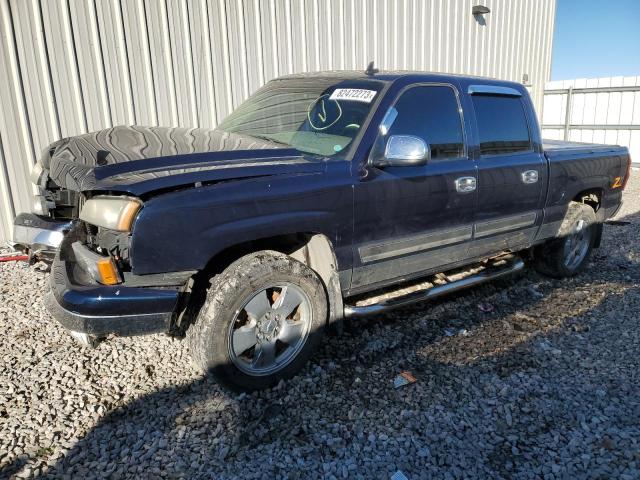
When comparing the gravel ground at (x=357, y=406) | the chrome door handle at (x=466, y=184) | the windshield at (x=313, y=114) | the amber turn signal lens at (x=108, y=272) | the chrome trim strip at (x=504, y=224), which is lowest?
the gravel ground at (x=357, y=406)

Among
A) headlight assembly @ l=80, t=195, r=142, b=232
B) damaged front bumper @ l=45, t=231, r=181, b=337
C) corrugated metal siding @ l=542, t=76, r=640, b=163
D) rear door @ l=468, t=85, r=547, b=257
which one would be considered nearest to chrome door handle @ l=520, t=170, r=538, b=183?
rear door @ l=468, t=85, r=547, b=257

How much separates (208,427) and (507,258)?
3.35m

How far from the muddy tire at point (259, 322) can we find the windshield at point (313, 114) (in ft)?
2.85

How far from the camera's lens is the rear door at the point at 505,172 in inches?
149

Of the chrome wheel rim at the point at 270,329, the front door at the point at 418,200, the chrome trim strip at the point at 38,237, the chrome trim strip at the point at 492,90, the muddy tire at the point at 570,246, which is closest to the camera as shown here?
the chrome wheel rim at the point at 270,329

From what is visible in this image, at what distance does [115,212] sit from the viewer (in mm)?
2396

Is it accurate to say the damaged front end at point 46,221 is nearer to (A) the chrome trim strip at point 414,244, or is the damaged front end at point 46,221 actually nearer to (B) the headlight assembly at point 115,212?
(B) the headlight assembly at point 115,212

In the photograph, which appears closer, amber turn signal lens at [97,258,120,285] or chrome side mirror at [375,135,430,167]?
amber turn signal lens at [97,258,120,285]

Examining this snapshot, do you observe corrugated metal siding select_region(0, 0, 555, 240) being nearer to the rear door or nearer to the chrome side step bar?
the rear door

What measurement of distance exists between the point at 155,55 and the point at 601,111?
473 inches

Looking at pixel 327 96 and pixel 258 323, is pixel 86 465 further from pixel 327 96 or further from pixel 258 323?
pixel 327 96

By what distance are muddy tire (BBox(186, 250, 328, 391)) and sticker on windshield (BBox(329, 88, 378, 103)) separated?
1.20 metres

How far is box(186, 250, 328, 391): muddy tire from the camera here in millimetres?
2676

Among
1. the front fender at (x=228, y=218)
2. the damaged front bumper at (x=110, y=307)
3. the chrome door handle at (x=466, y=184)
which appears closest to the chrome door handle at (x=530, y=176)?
the chrome door handle at (x=466, y=184)
